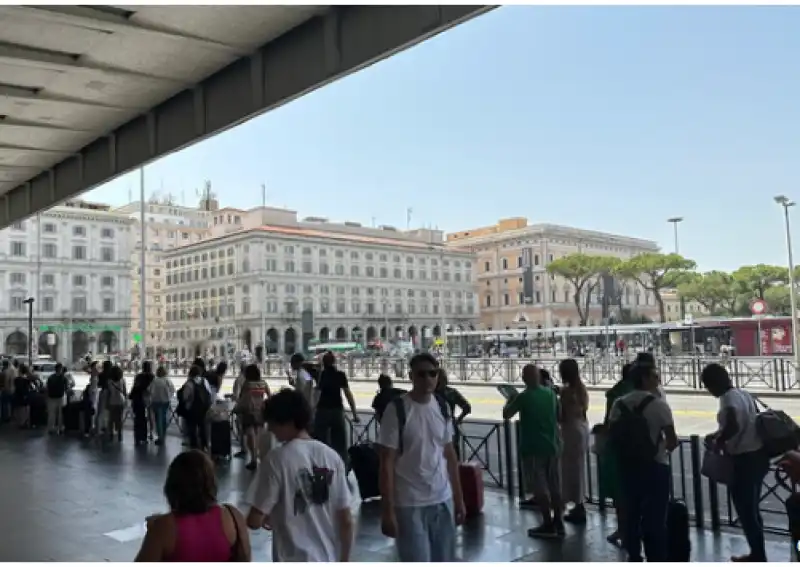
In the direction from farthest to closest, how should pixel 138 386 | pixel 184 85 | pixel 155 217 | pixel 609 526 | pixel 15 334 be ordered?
pixel 155 217
pixel 15 334
pixel 138 386
pixel 184 85
pixel 609 526

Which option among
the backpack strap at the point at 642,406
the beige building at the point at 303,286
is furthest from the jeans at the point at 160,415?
the beige building at the point at 303,286

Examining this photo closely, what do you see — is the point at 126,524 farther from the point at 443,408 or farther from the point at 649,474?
the point at 649,474

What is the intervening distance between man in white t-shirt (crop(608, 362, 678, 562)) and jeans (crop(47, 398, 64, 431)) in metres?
14.4

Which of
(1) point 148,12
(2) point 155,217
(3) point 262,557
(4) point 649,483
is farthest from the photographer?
(2) point 155,217

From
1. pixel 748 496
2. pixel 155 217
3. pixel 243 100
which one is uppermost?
pixel 155 217

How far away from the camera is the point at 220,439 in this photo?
38.2 ft

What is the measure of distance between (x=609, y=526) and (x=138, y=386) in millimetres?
10280

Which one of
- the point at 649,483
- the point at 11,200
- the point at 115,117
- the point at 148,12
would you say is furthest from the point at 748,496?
the point at 11,200

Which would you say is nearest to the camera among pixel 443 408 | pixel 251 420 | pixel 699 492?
pixel 443 408

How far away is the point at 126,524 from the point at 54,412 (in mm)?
10151

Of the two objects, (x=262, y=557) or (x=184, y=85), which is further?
(x=184, y=85)

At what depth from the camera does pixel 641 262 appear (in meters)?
80.6

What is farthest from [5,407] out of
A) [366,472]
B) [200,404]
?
[366,472]

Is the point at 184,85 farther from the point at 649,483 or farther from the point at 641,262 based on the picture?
the point at 641,262
